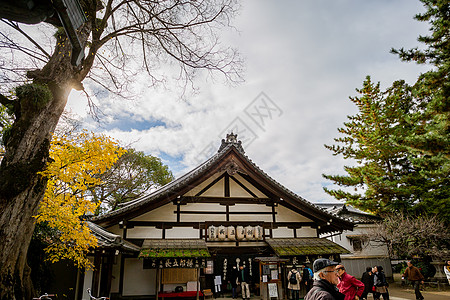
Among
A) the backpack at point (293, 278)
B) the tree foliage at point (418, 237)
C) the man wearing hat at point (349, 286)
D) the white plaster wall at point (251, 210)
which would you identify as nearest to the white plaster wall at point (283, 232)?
the white plaster wall at point (251, 210)

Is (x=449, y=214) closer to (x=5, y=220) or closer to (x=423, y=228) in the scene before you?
(x=423, y=228)

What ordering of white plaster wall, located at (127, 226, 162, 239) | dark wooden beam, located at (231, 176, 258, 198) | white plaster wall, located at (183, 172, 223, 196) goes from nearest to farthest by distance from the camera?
white plaster wall, located at (127, 226, 162, 239), white plaster wall, located at (183, 172, 223, 196), dark wooden beam, located at (231, 176, 258, 198)

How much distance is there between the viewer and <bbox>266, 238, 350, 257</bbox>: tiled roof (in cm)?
1096

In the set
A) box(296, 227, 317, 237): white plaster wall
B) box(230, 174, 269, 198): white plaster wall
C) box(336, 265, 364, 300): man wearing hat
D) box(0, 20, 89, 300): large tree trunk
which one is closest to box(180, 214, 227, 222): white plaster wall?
box(230, 174, 269, 198): white plaster wall

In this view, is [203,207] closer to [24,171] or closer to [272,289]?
[272,289]

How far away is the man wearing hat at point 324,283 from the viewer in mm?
2943

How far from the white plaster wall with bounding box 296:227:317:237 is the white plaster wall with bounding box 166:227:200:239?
495cm

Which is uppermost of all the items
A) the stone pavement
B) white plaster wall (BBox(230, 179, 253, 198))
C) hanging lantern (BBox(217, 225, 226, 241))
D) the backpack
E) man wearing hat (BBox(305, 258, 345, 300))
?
white plaster wall (BBox(230, 179, 253, 198))

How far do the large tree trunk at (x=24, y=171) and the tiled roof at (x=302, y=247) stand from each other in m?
8.75

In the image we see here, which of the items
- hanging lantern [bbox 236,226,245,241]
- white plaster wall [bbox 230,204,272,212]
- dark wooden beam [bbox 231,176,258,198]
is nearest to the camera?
hanging lantern [bbox 236,226,245,241]

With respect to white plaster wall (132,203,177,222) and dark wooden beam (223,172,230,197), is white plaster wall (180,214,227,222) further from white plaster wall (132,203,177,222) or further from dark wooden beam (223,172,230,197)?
dark wooden beam (223,172,230,197)

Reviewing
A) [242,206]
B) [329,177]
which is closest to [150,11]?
[242,206]

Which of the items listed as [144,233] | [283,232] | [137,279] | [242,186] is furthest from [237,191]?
[137,279]

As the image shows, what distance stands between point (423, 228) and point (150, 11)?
1829 centimetres
